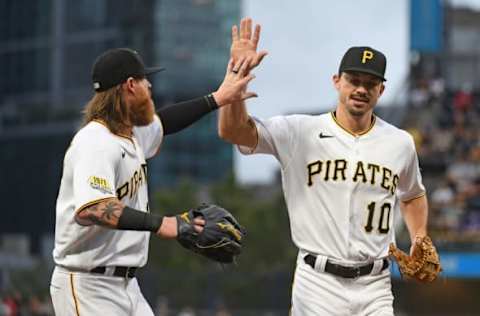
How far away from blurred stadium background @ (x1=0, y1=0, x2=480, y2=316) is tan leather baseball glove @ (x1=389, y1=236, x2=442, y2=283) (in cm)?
95

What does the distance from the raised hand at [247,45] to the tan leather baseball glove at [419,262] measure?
128 cm

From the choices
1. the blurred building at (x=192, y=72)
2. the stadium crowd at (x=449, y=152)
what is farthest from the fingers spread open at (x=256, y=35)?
the blurred building at (x=192, y=72)

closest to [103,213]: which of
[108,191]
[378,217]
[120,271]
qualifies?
[108,191]

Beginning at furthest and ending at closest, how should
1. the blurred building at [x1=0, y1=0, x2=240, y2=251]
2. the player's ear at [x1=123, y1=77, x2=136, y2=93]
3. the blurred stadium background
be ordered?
the blurred building at [x1=0, y1=0, x2=240, y2=251] → the blurred stadium background → the player's ear at [x1=123, y1=77, x2=136, y2=93]

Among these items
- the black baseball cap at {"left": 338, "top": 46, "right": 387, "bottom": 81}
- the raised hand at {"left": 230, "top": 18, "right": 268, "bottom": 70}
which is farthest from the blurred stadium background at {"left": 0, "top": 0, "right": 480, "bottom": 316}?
the raised hand at {"left": 230, "top": 18, "right": 268, "bottom": 70}

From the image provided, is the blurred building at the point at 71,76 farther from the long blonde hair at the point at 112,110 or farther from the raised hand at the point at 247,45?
the long blonde hair at the point at 112,110

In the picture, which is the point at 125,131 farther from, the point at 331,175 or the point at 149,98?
the point at 331,175

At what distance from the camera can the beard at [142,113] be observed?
5.72m

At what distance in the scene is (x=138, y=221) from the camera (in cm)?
511

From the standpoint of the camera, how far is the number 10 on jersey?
6.12m

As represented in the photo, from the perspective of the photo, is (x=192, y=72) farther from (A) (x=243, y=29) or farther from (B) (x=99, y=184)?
(B) (x=99, y=184)

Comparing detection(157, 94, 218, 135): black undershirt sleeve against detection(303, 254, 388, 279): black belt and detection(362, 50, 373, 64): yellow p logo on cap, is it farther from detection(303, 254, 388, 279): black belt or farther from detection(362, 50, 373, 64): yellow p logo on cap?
detection(303, 254, 388, 279): black belt

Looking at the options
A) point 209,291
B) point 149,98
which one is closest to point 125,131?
point 149,98

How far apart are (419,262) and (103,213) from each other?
195 cm
